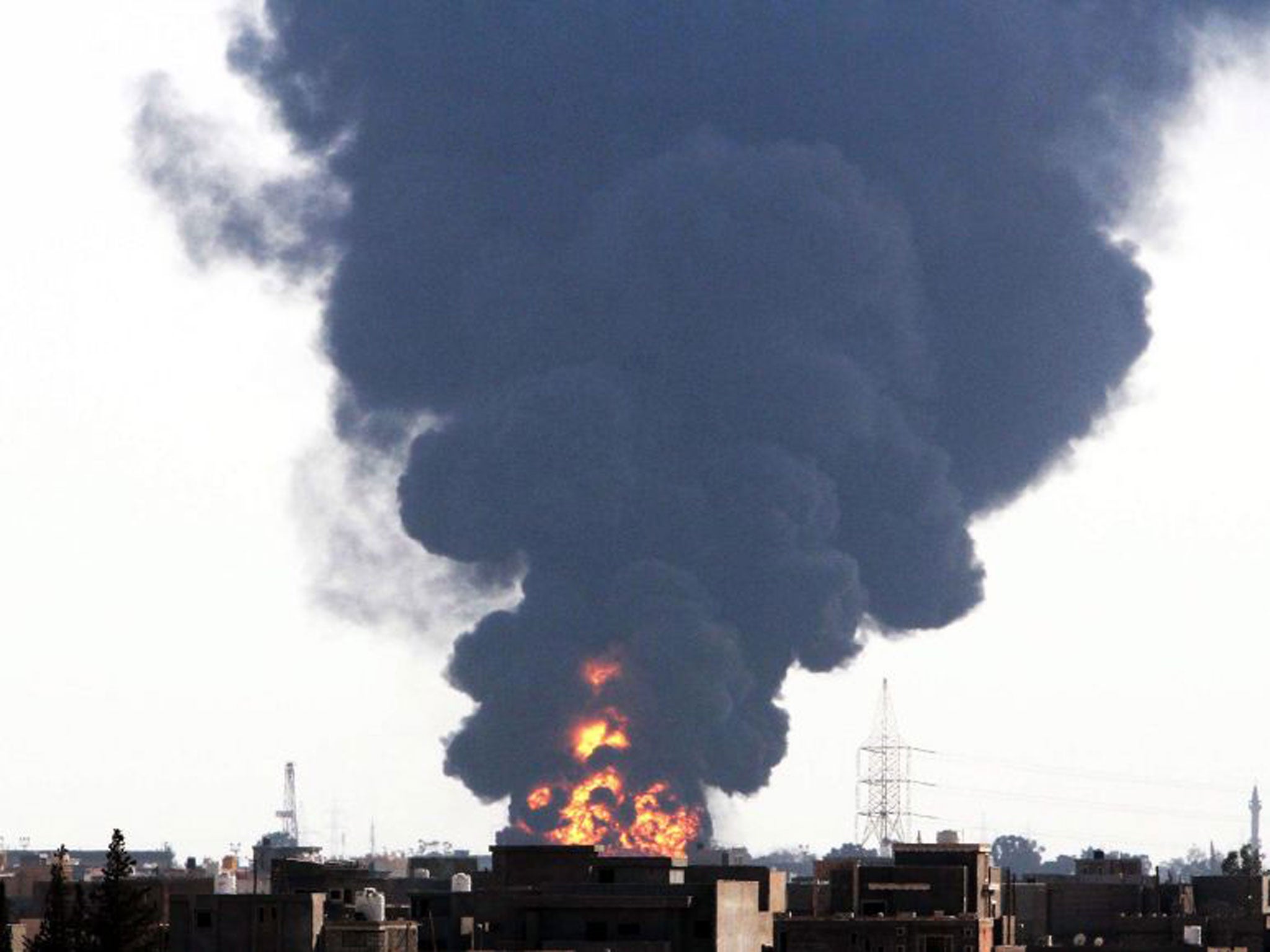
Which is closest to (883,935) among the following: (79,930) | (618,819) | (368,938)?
(368,938)

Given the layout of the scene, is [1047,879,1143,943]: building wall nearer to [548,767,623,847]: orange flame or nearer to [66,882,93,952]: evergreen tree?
[548,767,623,847]: orange flame

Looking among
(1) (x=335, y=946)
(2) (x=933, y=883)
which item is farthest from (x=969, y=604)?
(1) (x=335, y=946)

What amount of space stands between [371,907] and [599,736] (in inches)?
3232

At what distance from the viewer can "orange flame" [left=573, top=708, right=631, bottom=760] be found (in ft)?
591

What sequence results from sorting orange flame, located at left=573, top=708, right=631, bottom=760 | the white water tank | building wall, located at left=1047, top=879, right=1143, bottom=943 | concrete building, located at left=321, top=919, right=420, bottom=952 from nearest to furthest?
concrete building, located at left=321, top=919, right=420, bottom=952, the white water tank, building wall, located at left=1047, top=879, right=1143, bottom=943, orange flame, located at left=573, top=708, right=631, bottom=760

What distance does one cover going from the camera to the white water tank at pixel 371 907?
98375mm

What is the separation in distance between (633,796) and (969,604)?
20052 millimetres

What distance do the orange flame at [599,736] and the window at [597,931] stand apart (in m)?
69.9

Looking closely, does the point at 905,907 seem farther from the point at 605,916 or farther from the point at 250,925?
the point at 250,925

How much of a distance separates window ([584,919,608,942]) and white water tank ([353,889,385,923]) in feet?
31.1

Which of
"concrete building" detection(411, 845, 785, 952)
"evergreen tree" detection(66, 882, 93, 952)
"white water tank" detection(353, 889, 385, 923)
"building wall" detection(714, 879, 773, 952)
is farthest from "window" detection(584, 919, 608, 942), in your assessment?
"evergreen tree" detection(66, 882, 93, 952)

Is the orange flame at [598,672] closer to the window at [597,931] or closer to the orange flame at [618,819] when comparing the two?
the orange flame at [618,819]

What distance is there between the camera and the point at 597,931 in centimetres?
10950

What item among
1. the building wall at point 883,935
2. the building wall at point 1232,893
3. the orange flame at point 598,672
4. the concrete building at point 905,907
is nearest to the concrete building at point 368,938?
→ the building wall at point 883,935
